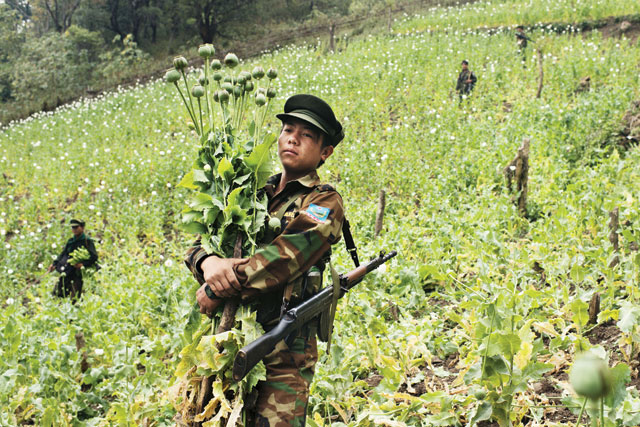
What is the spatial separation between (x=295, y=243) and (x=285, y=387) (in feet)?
1.80

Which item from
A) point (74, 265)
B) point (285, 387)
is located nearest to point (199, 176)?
point (285, 387)

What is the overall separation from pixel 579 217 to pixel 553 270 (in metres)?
1.17

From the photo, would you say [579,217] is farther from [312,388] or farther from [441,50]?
[441,50]

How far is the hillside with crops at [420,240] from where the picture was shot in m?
2.66

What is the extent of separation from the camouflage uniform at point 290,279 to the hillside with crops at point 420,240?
1.44 feet

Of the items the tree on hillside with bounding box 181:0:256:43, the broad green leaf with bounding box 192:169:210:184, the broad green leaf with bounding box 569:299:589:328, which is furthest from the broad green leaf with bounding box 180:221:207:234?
the tree on hillside with bounding box 181:0:256:43

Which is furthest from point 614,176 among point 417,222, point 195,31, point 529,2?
point 195,31

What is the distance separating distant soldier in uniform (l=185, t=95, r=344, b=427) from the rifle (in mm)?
66

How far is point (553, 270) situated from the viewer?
375 centimetres

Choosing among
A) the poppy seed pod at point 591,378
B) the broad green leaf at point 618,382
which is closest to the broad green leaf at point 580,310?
the broad green leaf at point 618,382

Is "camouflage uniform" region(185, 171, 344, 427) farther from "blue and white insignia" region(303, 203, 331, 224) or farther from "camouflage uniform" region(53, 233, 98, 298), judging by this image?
"camouflage uniform" region(53, 233, 98, 298)

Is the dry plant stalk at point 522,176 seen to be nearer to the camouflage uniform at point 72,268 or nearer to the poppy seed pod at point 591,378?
the poppy seed pod at point 591,378

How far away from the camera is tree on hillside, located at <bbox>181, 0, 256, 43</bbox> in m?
27.5

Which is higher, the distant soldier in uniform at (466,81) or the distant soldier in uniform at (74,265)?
the distant soldier in uniform at (466,81)
